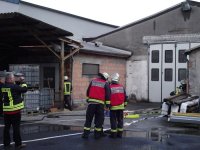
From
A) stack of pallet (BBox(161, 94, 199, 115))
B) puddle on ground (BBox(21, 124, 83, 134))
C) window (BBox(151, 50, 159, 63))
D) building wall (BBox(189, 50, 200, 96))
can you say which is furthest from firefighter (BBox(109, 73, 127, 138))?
window (BBox(151, 50, 159, 63))

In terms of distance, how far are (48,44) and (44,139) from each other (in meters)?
8.96

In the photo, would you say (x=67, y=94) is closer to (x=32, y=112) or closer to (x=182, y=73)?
(x=32, y=112)

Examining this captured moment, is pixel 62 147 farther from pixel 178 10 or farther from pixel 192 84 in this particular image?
pixel 178 10

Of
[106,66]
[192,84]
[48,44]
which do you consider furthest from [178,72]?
[48,44]

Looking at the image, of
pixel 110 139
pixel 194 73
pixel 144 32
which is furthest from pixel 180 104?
pixel 144 32

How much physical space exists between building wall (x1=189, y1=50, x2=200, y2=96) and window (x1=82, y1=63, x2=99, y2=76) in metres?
6.14

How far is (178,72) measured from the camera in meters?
22.6

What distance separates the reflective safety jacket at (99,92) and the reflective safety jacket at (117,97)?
0.30 m

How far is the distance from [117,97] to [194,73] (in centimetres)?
679

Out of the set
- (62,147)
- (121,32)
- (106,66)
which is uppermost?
(121,32)

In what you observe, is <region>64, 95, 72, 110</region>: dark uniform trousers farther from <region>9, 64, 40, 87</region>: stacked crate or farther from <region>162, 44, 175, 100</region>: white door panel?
<region>162, 44, 175, 100</region>: white door panel

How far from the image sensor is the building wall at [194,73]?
1627cm

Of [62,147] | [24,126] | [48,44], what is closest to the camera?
[62,147]

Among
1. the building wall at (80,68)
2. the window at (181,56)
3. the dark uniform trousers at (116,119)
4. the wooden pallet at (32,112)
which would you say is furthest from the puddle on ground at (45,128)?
the window at (181,56)
